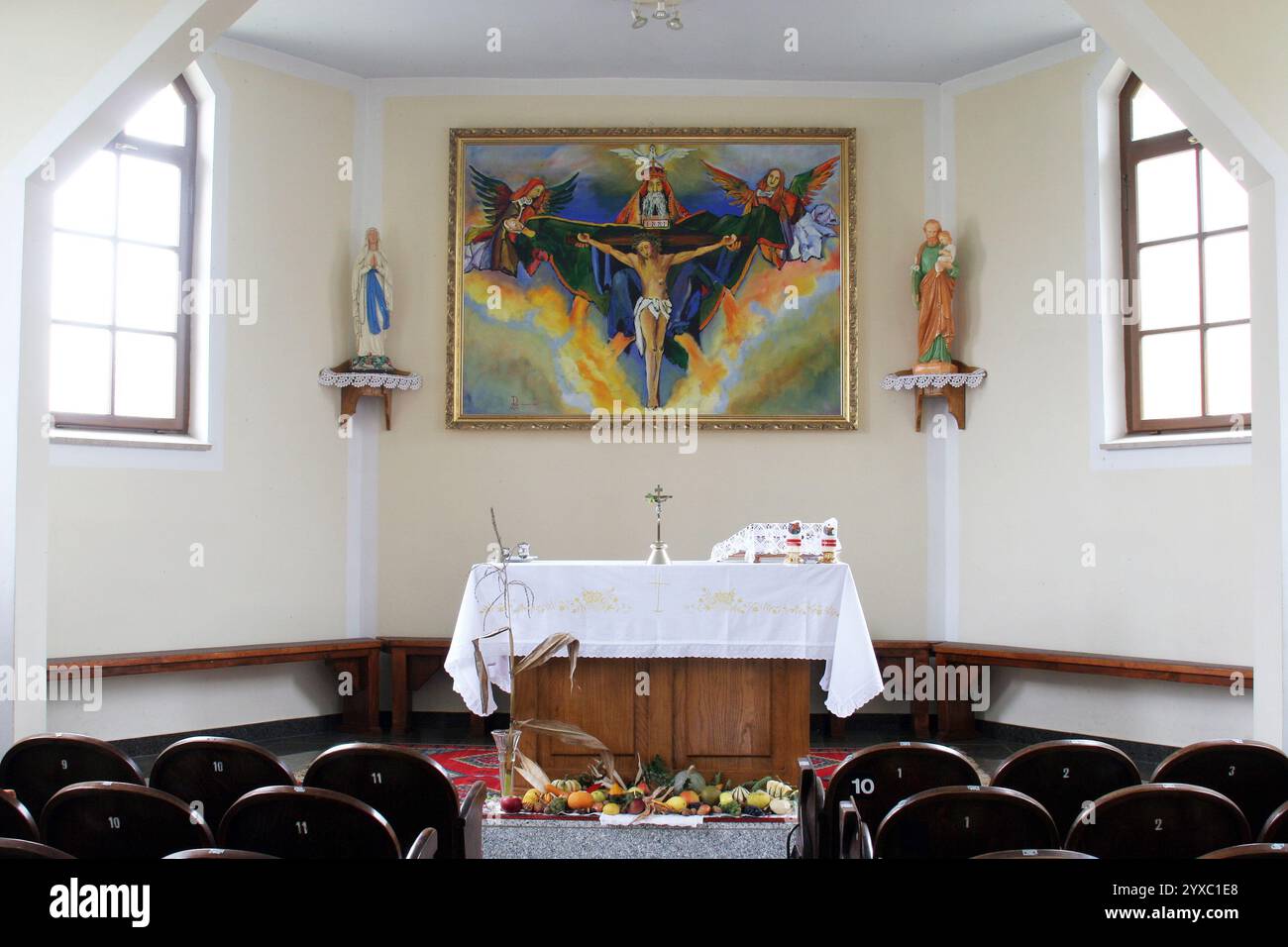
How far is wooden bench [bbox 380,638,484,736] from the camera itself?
7812mm

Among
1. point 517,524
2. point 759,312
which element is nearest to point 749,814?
point 517,524

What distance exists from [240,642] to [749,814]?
13.2 feet

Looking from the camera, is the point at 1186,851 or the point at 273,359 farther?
the point at 273,359

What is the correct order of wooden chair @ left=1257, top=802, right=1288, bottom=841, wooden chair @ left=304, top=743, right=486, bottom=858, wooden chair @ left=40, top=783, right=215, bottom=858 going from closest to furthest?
wooden chair @ left=1257, top=802, right=1288, bottom=841, wooden chair @ left=40, top=783, right=215, bottom=858, wooden chair @ left=304, top=743, right=486, bottom=858

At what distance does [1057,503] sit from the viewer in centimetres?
761

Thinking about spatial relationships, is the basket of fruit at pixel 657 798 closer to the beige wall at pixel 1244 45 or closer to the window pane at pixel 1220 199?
the beige wall at pixel 1244 45

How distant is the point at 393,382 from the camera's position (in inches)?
312

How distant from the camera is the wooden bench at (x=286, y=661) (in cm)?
679

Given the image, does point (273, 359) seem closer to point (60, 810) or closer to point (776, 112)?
point (776, 112)

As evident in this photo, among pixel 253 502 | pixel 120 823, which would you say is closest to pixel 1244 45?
pixel 120 823

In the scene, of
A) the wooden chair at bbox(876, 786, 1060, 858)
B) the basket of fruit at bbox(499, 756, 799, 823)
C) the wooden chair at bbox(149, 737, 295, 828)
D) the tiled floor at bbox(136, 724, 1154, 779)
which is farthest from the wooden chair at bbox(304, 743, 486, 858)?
the tiled floor at bbox(136, 724, 1154, 779)

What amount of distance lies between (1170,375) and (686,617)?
3.94 meters

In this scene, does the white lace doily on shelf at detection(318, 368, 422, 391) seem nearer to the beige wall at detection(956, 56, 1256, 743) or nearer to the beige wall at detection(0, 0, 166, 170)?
the beige wall at detection(0, 0, 166, 170)

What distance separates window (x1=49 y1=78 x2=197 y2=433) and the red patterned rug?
9.64 feet
